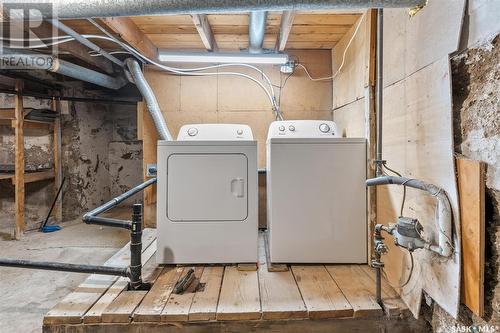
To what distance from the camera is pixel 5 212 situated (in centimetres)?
364

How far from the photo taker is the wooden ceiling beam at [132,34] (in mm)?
2079

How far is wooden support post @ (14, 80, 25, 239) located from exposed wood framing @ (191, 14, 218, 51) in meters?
2.71

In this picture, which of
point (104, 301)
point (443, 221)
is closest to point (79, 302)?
point (104, 301)

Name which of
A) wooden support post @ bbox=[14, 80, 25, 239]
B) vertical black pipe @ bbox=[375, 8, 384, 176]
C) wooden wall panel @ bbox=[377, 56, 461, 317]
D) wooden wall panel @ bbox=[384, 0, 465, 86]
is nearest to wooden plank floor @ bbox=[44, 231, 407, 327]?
wooden wall panel @ bbox=[377, 56, 461, 317]

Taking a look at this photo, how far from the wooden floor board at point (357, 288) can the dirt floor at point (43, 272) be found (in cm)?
200

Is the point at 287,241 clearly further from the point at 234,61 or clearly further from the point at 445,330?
Answer: the point at 234,61

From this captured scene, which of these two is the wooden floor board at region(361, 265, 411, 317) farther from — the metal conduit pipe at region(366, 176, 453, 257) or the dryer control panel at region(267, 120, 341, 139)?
the dryer control panel at region(267, 120, 341, 139)

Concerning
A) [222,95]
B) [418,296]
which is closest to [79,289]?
[418,296]

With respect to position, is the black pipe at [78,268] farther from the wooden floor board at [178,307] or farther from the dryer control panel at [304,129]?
the dryer control panel at [304,129]

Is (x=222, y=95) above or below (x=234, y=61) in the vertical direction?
below

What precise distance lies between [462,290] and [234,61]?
2512 mm

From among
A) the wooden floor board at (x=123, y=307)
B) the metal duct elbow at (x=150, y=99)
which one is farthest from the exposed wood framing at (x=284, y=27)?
the wooden floor board at (x=123, y=307)

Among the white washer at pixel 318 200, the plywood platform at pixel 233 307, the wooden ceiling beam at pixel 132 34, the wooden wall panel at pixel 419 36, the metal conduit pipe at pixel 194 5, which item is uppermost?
the wooden ceiling beam at pixel 132 34

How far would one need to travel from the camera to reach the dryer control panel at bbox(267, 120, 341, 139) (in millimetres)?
2465
